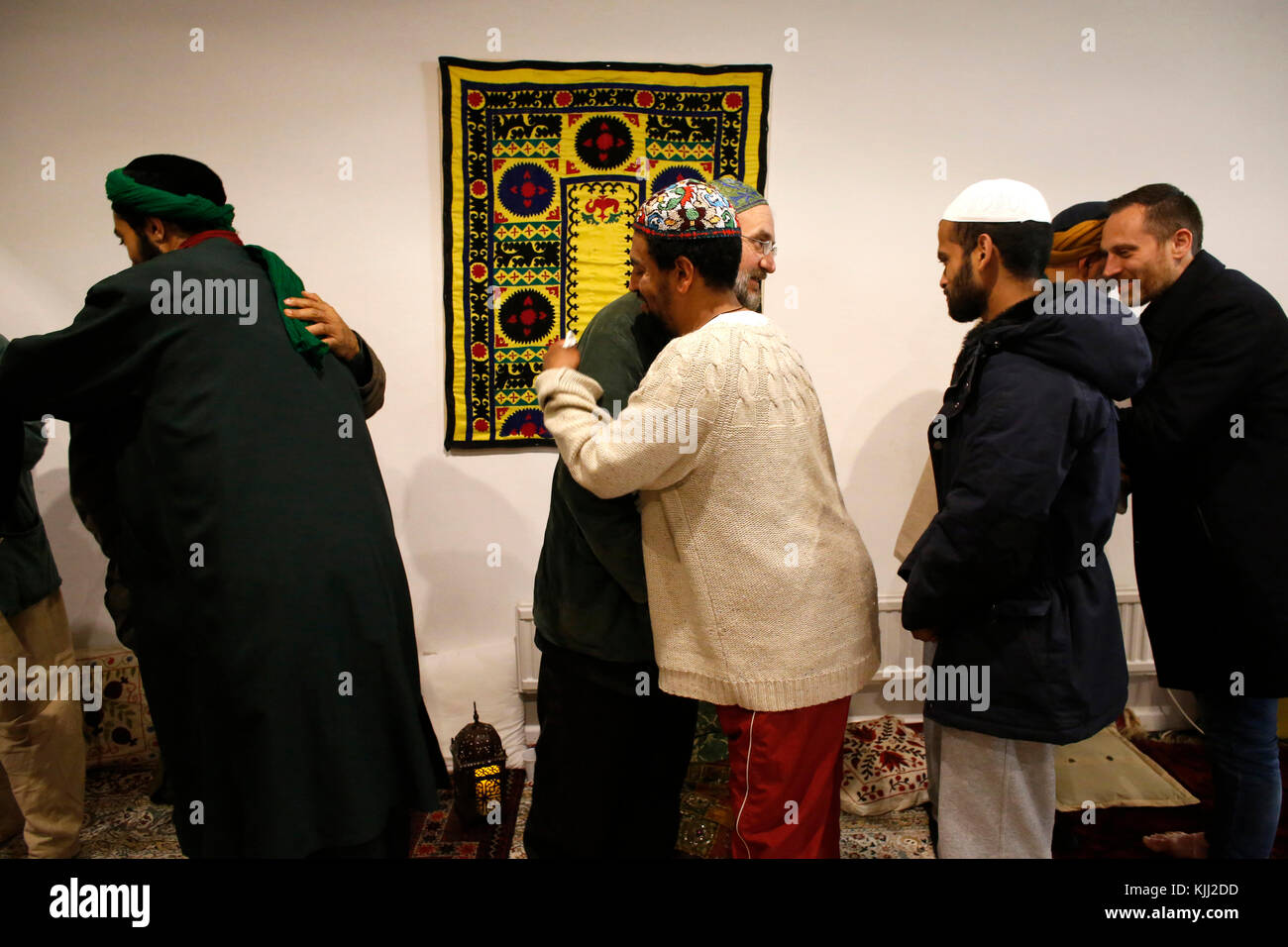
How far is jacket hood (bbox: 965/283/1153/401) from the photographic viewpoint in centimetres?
147

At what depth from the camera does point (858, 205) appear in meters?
2.82

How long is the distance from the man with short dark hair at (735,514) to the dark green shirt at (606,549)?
6 cm

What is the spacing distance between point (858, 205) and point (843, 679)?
6.01ft

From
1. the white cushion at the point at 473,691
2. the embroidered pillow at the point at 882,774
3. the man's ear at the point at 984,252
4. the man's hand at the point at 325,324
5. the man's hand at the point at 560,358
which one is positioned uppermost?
the man's ear at the point at 984,252

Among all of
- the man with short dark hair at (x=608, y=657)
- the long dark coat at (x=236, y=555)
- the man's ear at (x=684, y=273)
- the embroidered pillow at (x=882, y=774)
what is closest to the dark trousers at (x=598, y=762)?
the man with short dark hair at (x=608, y=657)

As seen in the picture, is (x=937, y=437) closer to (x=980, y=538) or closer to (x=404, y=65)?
(x=980, y=538)

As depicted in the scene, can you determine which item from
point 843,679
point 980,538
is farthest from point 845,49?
point 843,679

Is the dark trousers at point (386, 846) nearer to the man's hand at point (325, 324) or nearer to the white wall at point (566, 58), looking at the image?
the man's hand at point (325, 324)

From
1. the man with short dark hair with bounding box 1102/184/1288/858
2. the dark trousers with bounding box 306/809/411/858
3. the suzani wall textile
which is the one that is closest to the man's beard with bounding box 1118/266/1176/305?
the man with short dark hair with bounding box 1102/184/1288/858

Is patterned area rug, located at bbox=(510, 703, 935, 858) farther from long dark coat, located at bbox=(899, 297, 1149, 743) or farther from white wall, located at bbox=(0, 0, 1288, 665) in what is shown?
long dark coat, located at bbox=(899, 297, 1149, 743)

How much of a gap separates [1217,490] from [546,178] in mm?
2077

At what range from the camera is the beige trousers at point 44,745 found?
212cm

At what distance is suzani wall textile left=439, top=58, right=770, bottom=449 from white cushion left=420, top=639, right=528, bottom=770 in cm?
72

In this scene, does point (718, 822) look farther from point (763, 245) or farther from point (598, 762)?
point (763, 245)
